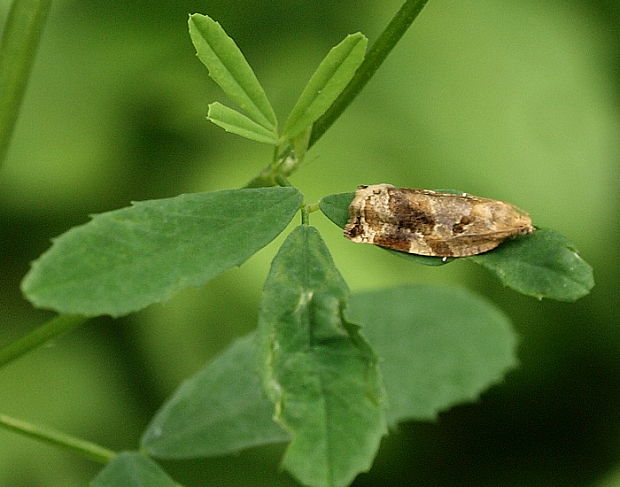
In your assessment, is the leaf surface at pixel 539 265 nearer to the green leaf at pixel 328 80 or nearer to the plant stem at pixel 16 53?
the green leaf at pixel 328 80

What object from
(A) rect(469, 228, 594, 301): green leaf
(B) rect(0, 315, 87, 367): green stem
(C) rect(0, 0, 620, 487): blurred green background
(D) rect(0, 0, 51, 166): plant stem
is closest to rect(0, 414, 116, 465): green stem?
(B) rect(0, 315, 87, 367): green stem

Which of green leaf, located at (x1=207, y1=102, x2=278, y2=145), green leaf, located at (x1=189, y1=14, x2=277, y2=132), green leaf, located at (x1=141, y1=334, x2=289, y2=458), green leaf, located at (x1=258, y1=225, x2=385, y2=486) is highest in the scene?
green leaf, located at (x1=189, y1=14, x2=277, y2=132)

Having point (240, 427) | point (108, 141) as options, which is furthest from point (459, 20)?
point (240, 427)

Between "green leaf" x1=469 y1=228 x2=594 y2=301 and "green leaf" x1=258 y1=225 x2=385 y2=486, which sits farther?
"green leaf" x1=469 y1=228 x2=594 y2=301

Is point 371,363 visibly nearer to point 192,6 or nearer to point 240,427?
point 240,427

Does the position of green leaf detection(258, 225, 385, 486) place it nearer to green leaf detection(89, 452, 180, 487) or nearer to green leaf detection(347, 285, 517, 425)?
A: green leaf detection(89, 452, 180, 487)

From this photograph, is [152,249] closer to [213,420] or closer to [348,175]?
[213,420]
